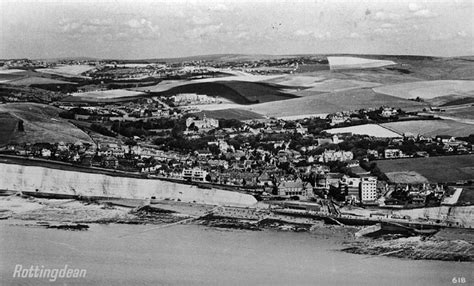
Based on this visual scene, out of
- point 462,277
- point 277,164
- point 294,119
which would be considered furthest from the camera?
point 294,119

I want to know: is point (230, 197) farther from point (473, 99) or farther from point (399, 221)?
point (473, 99)

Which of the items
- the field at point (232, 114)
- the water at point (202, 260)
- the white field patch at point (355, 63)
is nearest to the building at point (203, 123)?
the field at point (232, 114)

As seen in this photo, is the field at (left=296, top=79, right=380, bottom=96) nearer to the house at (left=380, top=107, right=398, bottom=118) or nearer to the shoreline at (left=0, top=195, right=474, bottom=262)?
the house at (left=380, top=107, right=398, bottom=118)

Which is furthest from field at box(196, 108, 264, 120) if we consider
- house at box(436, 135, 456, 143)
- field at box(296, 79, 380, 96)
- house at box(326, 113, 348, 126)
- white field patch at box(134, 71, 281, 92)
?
house at box(436, 135, 456, 143)

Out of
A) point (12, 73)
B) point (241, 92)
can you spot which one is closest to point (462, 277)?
point (241, 92)

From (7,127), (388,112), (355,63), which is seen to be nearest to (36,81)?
(7,127)
